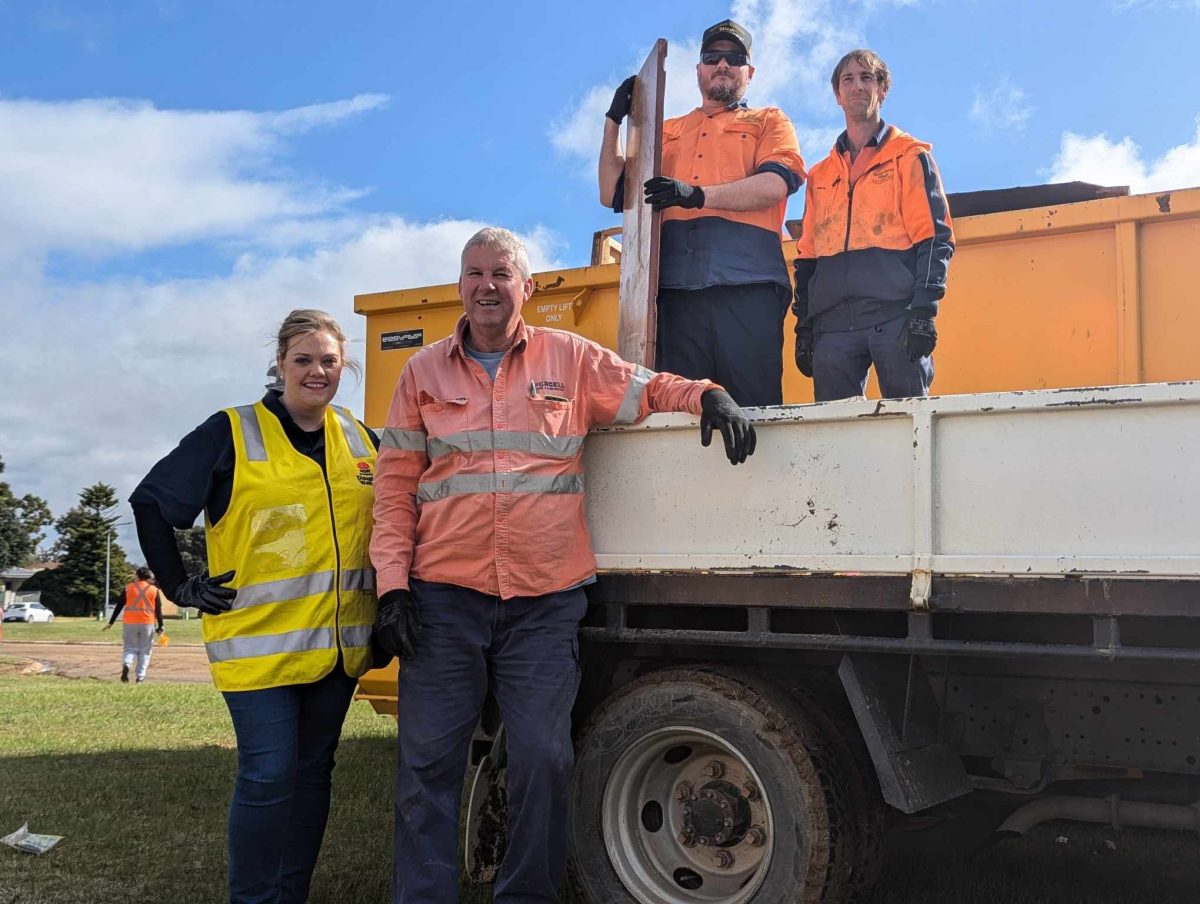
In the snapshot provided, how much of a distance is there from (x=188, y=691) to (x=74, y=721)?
9.16 feet

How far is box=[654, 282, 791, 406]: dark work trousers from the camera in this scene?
4.18 meters

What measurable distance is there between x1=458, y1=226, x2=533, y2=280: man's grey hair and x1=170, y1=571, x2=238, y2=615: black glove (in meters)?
1.17

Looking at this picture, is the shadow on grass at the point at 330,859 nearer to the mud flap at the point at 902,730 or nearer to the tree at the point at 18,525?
the mud flap at the point at 902,730

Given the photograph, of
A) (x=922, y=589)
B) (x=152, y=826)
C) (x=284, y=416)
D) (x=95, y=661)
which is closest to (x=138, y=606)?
(x=95, y=661)

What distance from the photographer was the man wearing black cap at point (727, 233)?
4.18 m

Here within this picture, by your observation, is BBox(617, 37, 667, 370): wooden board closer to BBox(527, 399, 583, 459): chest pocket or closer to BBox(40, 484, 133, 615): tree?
BBox(527, 399, 583, 459): chest pocket

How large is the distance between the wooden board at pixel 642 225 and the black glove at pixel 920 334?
0.91m

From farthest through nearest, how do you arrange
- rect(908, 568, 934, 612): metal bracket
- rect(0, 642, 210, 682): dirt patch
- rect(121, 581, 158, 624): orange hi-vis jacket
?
→ rect(0, 642, 210, 682): dirt patch, rect(121, 581, 158, 624): orange hi-vis jacket, rect(908, 568, 934, 612): metal bracket

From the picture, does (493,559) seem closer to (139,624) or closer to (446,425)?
(446,425)

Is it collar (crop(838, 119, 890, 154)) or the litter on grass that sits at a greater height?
collar (crop(838, 119, 890, 154))

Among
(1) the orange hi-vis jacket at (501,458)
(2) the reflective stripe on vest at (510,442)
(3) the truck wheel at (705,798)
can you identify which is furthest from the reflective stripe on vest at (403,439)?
(3) the truck wheel at (705,798)

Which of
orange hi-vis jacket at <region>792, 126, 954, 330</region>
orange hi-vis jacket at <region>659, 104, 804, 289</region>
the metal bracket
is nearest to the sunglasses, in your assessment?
orange hi-vis jacket at <region>659, 104, 804, 289</region>

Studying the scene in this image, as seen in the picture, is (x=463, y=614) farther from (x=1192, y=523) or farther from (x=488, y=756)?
(x=1192, y=523)

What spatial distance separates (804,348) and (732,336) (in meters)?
0.50
